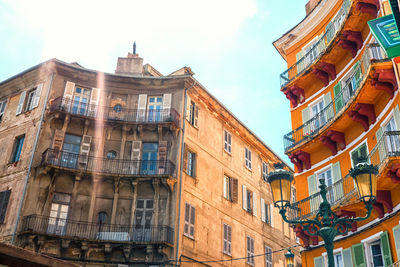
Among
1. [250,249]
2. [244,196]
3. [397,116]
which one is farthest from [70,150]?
[397,116]

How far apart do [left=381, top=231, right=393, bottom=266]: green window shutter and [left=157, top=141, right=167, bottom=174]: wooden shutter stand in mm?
12251

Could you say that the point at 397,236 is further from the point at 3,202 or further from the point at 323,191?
the point at 3,202

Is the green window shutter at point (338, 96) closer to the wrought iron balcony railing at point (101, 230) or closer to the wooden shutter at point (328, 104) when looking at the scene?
the wooden shutter at point (328, 104)

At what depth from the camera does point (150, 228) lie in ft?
70.8

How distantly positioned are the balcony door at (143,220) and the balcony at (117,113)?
4690 mm

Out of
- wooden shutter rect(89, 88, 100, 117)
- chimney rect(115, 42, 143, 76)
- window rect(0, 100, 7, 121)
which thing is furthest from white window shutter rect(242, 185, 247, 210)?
window rect(0, 100, 7, 121)

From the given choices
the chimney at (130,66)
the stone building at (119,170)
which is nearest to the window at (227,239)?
the stone building at (119,170)

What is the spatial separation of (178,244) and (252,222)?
875 centimetres

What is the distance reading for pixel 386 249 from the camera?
13359mm

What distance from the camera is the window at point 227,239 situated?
2538 centimetres

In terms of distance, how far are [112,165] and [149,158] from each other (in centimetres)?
211

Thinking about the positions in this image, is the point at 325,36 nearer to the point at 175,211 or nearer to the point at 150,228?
the point at 175,211

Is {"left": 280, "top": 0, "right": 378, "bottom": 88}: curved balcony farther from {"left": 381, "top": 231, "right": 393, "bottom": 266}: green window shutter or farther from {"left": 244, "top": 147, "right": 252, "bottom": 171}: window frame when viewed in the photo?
{"left": 244, "top": 147, "right": 252, "bottom": 171}: window frame

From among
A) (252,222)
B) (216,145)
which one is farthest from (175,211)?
Result: (252,222)
